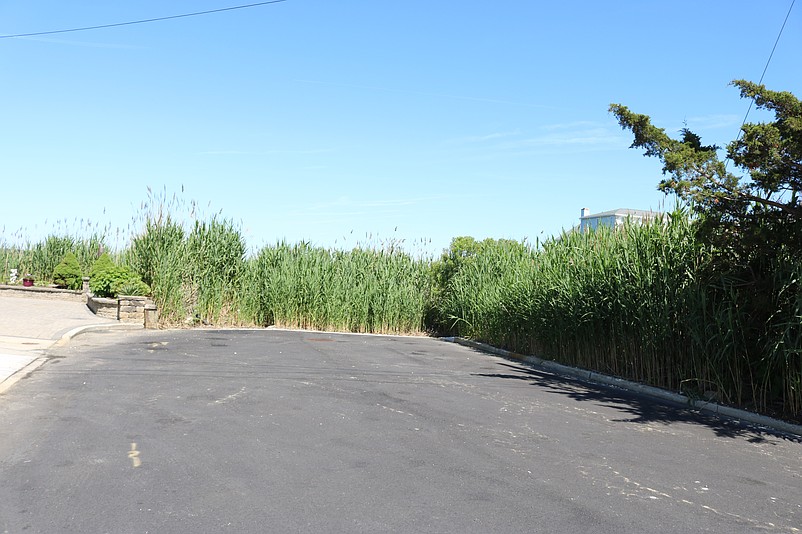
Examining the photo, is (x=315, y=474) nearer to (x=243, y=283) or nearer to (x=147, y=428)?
(x=147, y=428)

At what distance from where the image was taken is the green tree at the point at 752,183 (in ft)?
30.5

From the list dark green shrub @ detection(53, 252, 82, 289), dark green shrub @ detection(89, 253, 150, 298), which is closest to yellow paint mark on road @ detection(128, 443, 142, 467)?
dark green shrub @ detection(89, 253, 150, 298)

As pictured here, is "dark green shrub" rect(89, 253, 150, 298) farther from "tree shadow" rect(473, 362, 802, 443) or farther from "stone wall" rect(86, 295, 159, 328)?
"tree shadow" rect(473, 362, 802, 443)

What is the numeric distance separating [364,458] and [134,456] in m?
2.08

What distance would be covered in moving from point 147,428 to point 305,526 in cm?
332

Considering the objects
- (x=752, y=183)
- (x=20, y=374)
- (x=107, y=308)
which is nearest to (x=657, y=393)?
(x=752, y=183)

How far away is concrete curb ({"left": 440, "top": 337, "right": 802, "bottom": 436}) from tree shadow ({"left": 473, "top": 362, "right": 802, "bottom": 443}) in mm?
129

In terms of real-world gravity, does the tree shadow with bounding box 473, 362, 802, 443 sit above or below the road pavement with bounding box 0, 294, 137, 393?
below

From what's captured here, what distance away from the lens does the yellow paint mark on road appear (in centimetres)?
590

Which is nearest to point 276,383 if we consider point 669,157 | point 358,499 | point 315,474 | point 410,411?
point 410,411

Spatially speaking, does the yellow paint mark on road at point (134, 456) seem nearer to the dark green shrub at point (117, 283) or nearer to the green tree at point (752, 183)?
the green tree at point (752, 183)

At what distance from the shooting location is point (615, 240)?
1316 centimetres

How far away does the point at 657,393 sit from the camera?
11.0 meters

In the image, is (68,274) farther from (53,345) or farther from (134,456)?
(134,456)
